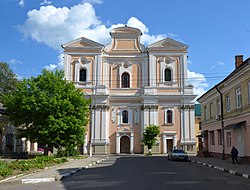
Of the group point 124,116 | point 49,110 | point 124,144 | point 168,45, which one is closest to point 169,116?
point 124,116

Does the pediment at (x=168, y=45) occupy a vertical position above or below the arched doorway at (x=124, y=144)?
above

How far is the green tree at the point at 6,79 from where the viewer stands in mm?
57050

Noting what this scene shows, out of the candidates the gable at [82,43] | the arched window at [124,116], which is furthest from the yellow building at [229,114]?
the gable at [82,43]

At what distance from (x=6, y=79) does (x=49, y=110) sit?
96.1 ft

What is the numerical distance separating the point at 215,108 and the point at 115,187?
78.8ft

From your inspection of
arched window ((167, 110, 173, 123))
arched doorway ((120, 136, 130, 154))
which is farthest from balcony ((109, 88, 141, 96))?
arched doorway ((120, 136, 130, 154))

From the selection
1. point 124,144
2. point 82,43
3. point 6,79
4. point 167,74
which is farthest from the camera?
point 6,79

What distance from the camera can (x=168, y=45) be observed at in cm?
4941

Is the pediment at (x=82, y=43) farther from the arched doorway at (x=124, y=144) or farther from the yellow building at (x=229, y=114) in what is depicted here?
the yellow building at (x=229, y=114)

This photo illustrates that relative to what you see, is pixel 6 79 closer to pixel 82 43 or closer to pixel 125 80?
pixel 82 43

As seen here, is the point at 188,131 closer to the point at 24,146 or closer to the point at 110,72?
the point at 110,72

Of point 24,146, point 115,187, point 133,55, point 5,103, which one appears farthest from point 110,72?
point 115,187

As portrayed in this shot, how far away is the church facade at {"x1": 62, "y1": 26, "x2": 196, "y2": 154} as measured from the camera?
47.5 metres

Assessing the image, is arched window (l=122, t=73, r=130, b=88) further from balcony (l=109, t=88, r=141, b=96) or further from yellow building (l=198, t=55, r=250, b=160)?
yellow building (l=198, t=55, r=250, b=160)
